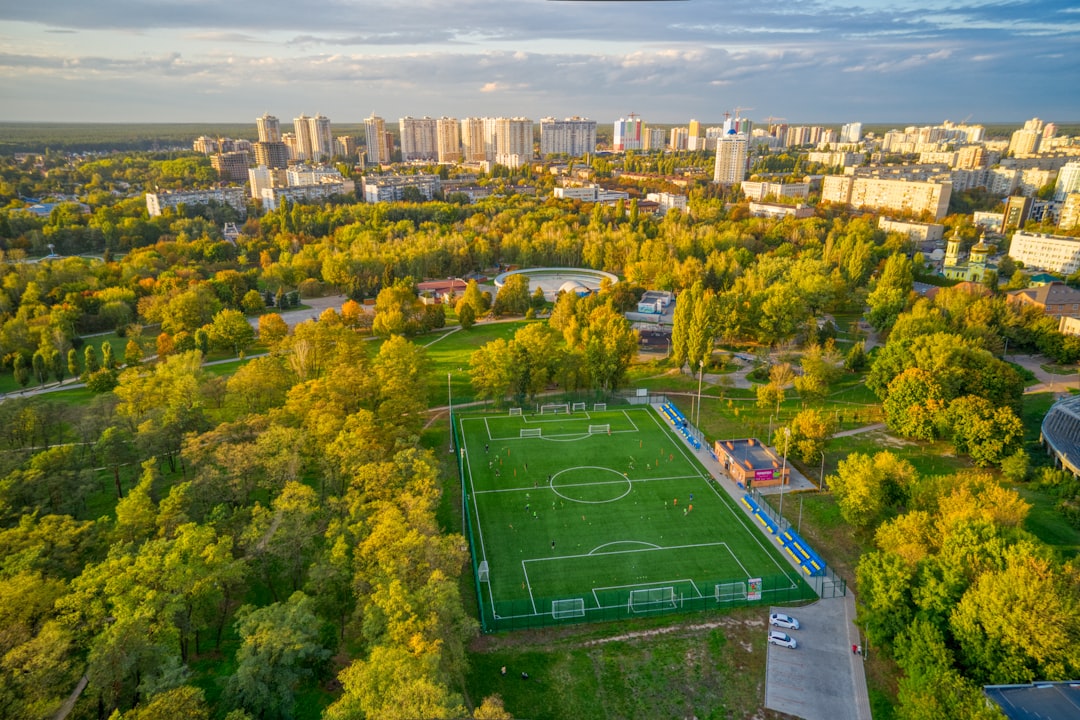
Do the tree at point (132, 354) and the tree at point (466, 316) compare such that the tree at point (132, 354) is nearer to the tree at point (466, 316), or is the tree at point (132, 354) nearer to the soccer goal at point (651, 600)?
the tree at point (466, 316)

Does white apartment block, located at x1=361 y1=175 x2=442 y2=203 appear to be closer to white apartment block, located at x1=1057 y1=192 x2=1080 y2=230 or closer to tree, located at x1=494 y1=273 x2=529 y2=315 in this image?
tree, located at x1=494 y1=273 x2=529 y2=315

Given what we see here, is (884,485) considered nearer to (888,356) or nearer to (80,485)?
(888,356)

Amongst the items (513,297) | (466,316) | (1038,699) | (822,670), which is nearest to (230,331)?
(466,316)

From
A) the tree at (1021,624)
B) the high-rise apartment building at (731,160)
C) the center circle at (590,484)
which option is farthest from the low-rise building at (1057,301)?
the high-rise apartment building at (731,160)

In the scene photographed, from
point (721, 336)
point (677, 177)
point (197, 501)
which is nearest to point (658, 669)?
point (197, 501)

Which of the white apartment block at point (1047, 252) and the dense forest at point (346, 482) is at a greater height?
the white apartment block at point (1047, 252)

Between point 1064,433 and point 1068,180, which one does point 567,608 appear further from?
point 1068,180
